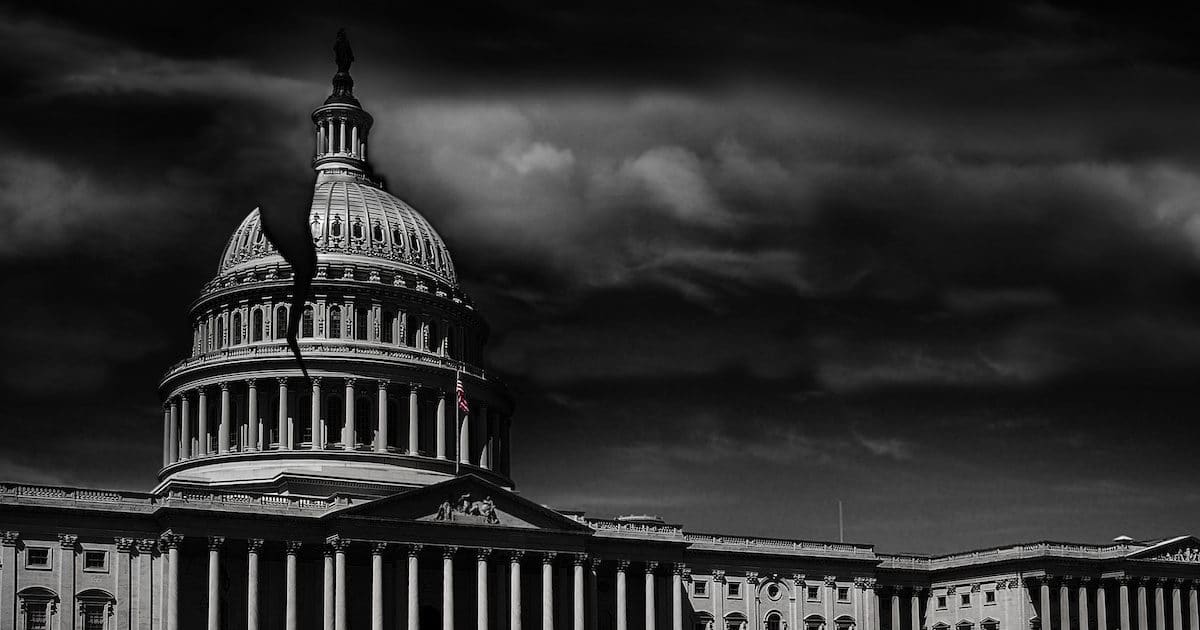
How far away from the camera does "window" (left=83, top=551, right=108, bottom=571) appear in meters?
92.9

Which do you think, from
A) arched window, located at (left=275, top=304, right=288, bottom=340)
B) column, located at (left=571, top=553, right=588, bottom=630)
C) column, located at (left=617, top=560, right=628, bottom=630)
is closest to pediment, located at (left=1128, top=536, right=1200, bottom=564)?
column, located at (left=617, top=560, right=628, bottom=630)

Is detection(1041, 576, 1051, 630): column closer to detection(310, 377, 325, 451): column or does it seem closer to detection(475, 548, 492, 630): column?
detection(475, 548, 492, 630): column

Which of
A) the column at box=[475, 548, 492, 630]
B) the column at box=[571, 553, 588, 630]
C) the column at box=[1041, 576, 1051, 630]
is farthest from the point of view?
the column at box=[1041, 576, 1051, 630]

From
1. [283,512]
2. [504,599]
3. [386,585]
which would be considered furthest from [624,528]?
[283,512]

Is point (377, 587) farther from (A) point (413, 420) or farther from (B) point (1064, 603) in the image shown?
(B) point (1064, 603)

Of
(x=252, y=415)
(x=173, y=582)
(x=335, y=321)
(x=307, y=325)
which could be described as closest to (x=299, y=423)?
(x=252, y=415)

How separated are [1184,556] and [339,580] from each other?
76160 millimetres

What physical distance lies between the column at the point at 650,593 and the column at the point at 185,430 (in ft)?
117

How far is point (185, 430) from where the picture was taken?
12019 centimetres

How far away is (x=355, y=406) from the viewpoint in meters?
118

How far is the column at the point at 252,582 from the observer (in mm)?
93000

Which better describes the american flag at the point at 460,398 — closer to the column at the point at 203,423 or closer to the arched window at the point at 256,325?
the arched window at the point at 256,325

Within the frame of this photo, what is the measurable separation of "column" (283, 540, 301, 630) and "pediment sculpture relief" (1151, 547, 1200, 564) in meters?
74.3

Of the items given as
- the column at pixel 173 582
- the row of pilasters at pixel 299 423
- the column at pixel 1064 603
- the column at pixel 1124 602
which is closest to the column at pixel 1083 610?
the column at pixel 1064 603
